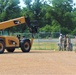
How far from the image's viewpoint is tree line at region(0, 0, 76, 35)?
91981 mm

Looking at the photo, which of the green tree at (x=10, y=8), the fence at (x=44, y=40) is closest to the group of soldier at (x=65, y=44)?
the fence at (x=44, y=40)

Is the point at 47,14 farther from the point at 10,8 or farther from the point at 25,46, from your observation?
the point at 25,46

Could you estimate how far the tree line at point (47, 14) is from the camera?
92.0m

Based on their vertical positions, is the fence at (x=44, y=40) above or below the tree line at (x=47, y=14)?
below

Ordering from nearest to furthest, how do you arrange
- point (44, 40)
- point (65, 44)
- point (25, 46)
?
point (25, 46) → point (65, 44) → point (44, 40)

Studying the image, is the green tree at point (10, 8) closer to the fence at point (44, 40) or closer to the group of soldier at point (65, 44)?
the fence at point (44, 40)

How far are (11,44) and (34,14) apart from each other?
6881 centimetres

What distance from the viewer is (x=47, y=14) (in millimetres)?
96438

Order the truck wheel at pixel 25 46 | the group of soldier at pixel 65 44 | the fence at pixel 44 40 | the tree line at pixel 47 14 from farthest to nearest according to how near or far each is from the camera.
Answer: the tree line at pixel 47 14 → the fence at pixel 44 40 → the group of soldier at pixel 65 44 → the truck wheel at pixel 25 46

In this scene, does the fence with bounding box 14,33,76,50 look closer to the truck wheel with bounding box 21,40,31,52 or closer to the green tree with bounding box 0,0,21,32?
the truck wheel with bounding box 21,40,31,52

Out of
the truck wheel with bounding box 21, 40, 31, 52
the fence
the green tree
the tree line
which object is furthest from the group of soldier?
the green tree

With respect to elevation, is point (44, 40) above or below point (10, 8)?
below

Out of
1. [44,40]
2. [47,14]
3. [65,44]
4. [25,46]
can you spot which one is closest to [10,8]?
[47,14]

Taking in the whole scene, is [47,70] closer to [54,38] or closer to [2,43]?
[2,43]
